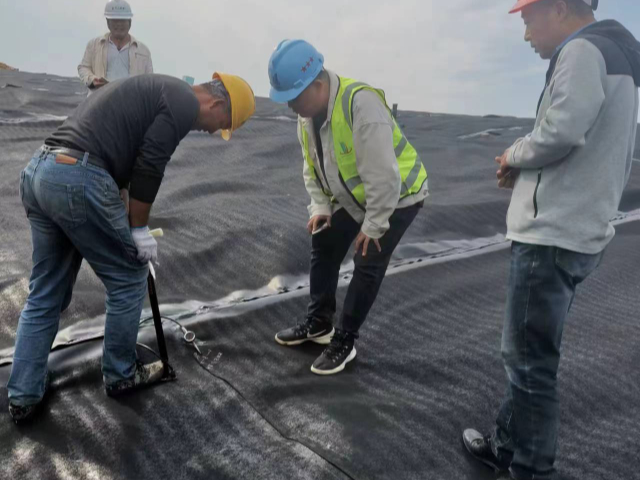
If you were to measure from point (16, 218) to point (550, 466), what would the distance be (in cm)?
298

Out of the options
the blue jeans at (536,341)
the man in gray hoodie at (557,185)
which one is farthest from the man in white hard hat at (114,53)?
the blue jeans at (536,341)

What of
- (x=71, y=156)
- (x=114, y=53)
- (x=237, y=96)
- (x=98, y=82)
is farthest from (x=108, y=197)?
(x=114, y=53)

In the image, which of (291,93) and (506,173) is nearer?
(506,173)

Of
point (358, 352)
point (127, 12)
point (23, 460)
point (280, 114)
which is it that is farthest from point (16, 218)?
point (280, 114)

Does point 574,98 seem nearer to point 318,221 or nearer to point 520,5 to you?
point 520,5

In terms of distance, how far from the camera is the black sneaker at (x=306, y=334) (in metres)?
2.10

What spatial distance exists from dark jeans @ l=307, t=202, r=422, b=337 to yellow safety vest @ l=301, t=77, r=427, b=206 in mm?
114

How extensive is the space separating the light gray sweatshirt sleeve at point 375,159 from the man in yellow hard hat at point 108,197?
37cm

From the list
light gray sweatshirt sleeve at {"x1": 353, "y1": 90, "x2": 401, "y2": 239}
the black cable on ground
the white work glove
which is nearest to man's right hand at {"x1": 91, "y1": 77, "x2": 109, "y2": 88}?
the black cable on ground

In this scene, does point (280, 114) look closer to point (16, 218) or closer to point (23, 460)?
point (16, 218)

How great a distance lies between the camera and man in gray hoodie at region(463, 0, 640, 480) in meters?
1.14

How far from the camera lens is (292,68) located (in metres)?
1.65

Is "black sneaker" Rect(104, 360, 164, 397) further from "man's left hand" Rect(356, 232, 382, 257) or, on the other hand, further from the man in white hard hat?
the man in white hard hat

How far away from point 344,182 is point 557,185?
2.56 ft
